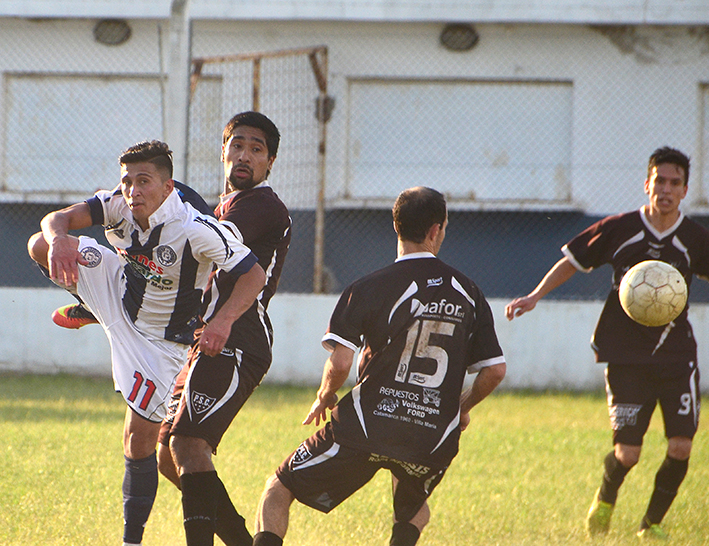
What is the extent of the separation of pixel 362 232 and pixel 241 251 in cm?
770

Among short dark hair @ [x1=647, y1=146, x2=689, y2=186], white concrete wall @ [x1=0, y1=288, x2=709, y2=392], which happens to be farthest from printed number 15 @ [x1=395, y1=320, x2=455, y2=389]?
white concrete wall @ [x1=0, y1=288, x2=709, y2=392]

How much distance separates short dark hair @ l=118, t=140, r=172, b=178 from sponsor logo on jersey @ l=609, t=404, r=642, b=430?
280 cm

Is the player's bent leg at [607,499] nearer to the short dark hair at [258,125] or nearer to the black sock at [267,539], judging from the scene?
the black sock at [267,539]

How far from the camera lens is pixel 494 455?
21.8ft

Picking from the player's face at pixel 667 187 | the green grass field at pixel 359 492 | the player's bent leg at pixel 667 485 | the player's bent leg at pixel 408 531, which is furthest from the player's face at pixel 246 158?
the player's bent leg at pixel 667 485

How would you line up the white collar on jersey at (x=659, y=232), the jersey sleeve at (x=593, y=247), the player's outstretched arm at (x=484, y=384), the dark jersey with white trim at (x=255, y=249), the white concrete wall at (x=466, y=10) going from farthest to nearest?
the white concrete wall at (x=466, y=10), the jersey sleeve at (x=593, y=247), the white collar on jersey at (x=659, y=232), the dark jersey with white trim at (x=255, y=249), the player's outstretched arm at (x=484, y=384)

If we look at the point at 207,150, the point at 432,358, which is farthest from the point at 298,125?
the point at 432,358

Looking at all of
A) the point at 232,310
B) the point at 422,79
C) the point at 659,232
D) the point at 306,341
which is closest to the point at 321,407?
the point at 232,310

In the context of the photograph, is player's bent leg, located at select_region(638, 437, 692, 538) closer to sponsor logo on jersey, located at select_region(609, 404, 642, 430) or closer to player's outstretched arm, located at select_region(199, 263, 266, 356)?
sponsor logo on jersey, located at select_region(609, 404, 642, 430)

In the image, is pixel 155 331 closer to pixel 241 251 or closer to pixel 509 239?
pixel 241 251

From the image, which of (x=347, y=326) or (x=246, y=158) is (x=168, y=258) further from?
(x=347, y=326)

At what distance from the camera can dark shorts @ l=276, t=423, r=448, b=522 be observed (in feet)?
10.7

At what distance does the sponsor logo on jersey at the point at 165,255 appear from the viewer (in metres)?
3.80

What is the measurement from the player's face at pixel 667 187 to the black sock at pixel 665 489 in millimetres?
1428
